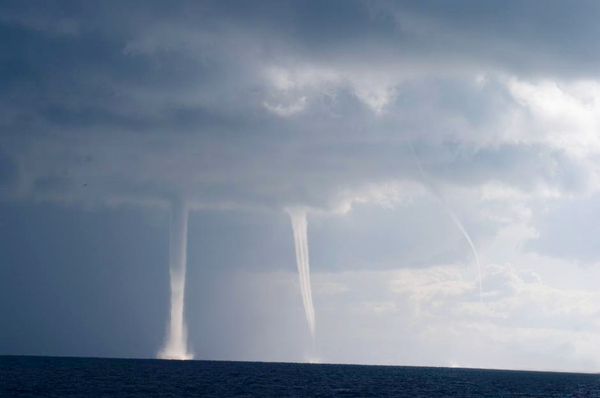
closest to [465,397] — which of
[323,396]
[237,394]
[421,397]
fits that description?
[421,397]

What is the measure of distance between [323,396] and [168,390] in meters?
28.8

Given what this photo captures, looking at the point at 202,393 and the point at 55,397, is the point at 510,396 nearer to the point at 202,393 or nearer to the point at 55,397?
the point at 202,393

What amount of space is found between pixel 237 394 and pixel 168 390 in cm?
1519

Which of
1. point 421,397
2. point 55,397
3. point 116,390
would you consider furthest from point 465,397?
point 55,397

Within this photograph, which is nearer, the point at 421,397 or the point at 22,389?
the point at 22,389

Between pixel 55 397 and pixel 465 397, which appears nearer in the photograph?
pixel 55 397

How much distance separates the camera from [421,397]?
149 meters

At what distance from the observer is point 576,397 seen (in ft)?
558

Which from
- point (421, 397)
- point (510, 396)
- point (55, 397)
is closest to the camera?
point (55, 397)

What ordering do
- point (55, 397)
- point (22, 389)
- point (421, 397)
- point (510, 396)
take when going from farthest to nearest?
1. point (510, 396)
2. point (421, 397)
3. point (22, 389)
4. point (55, 397)

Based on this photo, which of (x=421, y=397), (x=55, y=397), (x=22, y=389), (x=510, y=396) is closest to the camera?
(x=55, y=397)

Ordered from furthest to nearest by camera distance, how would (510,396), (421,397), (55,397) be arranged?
(510,396)
(421,397)
(55,397)

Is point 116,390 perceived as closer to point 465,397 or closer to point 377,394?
point 377,394

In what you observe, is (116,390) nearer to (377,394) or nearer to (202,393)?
(202,393)
